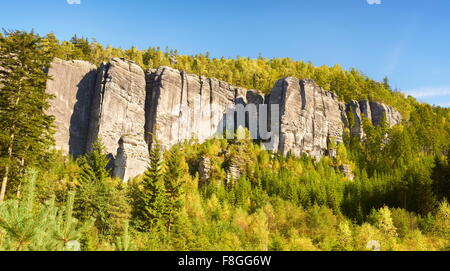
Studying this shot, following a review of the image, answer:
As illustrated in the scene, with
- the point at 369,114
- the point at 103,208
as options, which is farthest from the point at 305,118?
the point at 103,208

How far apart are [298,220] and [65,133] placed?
53004mm

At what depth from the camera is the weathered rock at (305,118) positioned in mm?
98938

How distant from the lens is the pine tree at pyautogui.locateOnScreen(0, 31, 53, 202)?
25.5m

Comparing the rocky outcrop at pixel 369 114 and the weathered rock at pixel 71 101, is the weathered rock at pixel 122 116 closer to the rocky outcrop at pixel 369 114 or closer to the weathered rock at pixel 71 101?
the weathered rock at pixel 71 101

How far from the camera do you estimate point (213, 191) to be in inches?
2776

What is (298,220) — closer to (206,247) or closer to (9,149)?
(206,247)

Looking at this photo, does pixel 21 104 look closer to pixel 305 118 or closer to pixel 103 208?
pixel 103 208

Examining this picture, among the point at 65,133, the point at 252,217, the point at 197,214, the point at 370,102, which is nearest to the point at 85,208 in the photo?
the point at 197,214

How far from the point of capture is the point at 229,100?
111 meters

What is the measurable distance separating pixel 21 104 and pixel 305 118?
8586 cm

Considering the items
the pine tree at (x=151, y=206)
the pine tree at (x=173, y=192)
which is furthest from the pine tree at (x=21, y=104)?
the pine tree at (x=173, y=192)

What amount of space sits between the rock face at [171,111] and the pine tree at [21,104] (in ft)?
150

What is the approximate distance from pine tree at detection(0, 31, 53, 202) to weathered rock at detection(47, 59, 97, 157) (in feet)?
184
